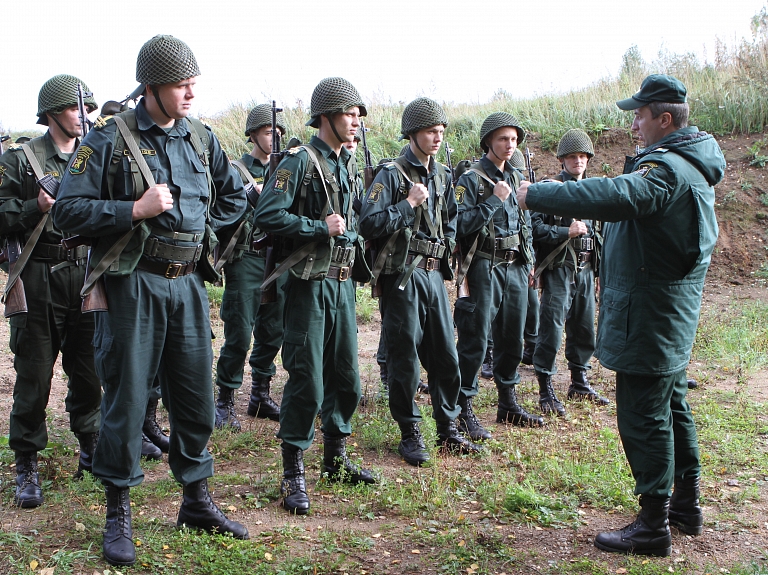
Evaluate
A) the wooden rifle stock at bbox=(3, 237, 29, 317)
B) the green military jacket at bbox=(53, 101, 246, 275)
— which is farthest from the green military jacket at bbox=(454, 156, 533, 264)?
the wooden rifle stock at bbox=(3, 237, 29, 317)

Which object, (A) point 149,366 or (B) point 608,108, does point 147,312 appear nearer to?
(A) point 149,366

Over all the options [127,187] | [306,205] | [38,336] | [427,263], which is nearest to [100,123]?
[127,187]

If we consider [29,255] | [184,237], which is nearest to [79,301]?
[29,255]

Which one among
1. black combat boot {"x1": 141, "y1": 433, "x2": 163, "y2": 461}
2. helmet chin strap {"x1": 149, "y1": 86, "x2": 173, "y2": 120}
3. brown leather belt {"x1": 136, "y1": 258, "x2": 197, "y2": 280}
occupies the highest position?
helmet chin strap {"x1": 149, "y1": 86, "x2": 173, "y2": 120}

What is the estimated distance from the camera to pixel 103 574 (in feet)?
12.5

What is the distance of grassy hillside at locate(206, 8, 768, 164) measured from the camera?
553 inches

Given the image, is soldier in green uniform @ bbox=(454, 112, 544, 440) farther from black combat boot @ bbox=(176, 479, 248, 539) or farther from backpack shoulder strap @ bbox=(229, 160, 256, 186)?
black combat boot @ bbox=(176, 479, 248, 539)

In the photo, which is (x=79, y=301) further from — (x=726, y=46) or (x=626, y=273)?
(x=726, y=46)

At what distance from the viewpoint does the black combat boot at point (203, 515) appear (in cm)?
425

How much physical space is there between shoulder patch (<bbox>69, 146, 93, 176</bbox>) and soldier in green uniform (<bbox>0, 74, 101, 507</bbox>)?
100 cm

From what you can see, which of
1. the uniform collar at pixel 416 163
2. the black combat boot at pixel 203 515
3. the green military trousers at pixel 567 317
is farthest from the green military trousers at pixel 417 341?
the black combat boot at pixel 203 515

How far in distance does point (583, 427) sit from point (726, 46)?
1260cm

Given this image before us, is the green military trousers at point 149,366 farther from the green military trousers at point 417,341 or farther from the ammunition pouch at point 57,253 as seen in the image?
the green military trousers at point 417,341

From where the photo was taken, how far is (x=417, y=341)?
557 cm
